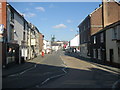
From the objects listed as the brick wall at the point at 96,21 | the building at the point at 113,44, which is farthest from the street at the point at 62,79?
the brick wall at the point at 96,21

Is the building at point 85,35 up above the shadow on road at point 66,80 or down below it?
above

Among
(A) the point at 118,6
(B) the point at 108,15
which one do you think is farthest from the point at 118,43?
(A) the point at 118,6

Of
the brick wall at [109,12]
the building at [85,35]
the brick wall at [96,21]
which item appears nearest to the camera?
the brick wall at [109,12]

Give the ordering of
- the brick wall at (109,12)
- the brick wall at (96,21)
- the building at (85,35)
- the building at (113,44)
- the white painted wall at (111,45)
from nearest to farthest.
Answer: the building at (113,44), the white painted wall at (111,45), the brick wall at (109,12), the brick wall at (96,21), the building at (85,35)

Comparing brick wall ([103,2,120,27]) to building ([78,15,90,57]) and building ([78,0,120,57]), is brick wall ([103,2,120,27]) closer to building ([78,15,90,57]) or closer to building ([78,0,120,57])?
building ([78,0,120,57])

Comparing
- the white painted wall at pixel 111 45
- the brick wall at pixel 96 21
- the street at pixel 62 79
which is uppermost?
the brick wall at pixel 96 21

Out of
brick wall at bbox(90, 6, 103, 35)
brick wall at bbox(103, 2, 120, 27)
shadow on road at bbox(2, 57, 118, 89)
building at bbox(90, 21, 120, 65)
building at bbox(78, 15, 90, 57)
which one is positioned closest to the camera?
shadow on road at bbox(2, 57, 118, 89)

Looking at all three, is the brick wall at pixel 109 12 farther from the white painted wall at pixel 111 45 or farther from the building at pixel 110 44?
the white painted wall at pixel 111 45

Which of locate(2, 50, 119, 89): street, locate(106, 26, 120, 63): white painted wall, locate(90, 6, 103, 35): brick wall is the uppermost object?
locate(90, 6, 103, 35): brick wall

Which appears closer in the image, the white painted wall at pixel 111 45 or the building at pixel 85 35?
the white painted wall at pixel 111 45

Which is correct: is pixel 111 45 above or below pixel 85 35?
below

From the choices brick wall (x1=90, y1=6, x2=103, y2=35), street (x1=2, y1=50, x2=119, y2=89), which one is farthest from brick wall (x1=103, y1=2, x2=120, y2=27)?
street (x1=2, y1=50, x2=119, y2=89)

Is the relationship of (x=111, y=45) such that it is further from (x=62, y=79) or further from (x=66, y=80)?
(x=66, y=80)

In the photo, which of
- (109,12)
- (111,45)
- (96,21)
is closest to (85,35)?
(96,21)
